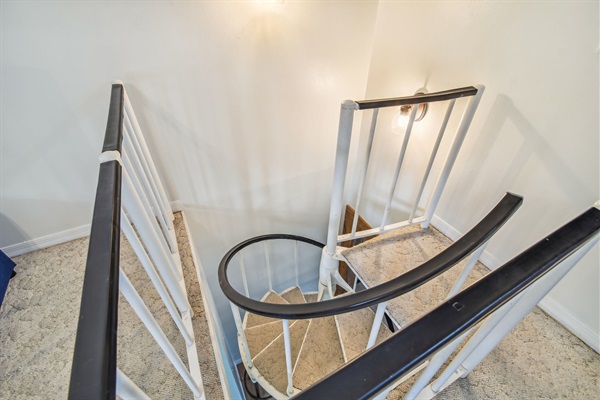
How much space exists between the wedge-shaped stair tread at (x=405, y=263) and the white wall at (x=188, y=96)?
3.13ft

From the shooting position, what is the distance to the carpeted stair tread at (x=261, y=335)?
2.29 metres

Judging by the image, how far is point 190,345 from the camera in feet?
3.34

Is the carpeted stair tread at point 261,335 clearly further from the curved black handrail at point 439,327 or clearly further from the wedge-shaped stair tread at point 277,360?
the curved black handrail at point 439,327

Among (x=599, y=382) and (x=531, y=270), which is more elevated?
(x=531, y=270)

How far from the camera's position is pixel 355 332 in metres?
1.79

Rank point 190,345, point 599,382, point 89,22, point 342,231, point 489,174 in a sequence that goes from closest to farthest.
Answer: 1. point 190,345
2. point 599,382
3. point 89,22
4. point 489,174
5. point 342,231

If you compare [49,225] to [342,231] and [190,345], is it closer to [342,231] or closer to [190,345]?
[190,345]

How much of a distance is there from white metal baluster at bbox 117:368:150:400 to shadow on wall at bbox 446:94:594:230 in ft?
5.85

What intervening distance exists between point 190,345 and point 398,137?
201cm

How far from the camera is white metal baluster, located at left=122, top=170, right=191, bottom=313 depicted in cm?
73

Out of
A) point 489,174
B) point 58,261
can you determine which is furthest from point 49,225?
point 489,174

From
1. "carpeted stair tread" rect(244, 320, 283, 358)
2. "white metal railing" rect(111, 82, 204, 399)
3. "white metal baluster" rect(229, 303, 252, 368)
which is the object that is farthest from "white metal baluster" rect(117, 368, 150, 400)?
"carpeted stair tread" rect(244, 320, 283, 358)

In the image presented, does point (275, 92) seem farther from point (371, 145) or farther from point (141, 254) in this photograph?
point (141, 254)

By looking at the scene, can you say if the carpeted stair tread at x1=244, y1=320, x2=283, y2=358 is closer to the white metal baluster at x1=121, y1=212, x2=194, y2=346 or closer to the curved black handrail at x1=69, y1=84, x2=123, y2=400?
the white metal baluster at x1=121, y1=212, x2=194, y2=346
